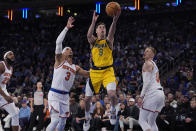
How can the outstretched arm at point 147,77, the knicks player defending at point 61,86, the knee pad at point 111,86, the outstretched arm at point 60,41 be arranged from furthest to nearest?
the knee pad at point 111,86
the knicks player defending at point 61,86
the outstretched arm at point 60,41
the outstretched arm at point 147,77

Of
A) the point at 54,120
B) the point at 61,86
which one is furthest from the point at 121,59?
the point at 54,120

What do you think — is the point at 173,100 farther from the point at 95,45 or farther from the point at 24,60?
the point at 24,60

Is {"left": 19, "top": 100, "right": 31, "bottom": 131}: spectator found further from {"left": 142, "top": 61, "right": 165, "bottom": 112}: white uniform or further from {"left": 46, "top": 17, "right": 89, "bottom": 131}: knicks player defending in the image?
{"left": 142, "top": 61, "right": 165, "bottom": 112}: white uniform

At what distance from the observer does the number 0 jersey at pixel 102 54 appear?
8164 millimetres

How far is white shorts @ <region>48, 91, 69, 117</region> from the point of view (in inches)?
302

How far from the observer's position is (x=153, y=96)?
24.7 ft

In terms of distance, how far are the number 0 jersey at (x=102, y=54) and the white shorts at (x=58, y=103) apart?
1165 millimetres

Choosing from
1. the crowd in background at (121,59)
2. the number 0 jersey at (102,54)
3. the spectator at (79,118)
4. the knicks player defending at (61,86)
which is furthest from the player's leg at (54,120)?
the spectator at (79,118)

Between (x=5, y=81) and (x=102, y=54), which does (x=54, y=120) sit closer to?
(x=5, y=81)

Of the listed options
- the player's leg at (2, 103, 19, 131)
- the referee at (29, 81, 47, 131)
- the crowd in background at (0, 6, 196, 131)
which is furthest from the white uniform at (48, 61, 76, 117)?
the referee at (29, 81, 47, 131)

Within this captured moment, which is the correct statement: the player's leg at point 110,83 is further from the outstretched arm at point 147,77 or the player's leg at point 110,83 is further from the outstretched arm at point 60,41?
the outstretched arm at point 60,41

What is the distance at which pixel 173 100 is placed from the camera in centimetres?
1264

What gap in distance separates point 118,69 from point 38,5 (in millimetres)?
6609

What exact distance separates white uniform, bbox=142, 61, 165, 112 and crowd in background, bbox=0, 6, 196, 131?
3.91 meters
